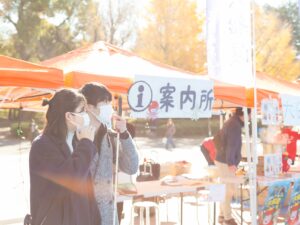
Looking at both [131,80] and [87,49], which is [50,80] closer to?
[131,80]

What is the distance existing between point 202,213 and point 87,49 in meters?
3.52

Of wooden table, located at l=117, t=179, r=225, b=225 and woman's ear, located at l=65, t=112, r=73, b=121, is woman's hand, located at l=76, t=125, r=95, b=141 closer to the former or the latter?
woman's ear, located at l=65, t=112, r=73, b=121

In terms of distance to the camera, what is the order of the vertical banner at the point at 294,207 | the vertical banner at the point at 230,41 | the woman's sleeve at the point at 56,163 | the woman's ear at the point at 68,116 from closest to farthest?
the woman's sleeve at the point at 56,163, the woman's ear at the point at 68,116, the vertical banner at the point at 230,41, the vertical banner at the point at 294,207

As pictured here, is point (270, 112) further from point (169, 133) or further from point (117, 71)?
point (169, 133)

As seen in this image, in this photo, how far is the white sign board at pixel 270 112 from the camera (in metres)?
5.07

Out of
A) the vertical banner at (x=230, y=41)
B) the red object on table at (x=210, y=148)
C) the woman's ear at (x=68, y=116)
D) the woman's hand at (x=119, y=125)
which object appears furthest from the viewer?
the red object on table at (x=210, y=148)

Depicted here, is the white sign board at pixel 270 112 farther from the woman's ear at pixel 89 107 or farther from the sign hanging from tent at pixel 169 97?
the woman's ear at pixel 89 107

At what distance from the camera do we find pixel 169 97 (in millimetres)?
4004

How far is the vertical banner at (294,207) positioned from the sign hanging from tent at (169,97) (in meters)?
2.10

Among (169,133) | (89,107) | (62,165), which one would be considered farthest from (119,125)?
Answer: (169,133)

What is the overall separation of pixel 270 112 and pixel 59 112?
349cm

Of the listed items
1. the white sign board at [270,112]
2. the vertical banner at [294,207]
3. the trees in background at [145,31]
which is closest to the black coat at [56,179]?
the white sign board at [270,112]

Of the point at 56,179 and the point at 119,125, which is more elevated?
the point at 119,125

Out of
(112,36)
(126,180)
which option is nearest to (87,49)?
(126,180)
